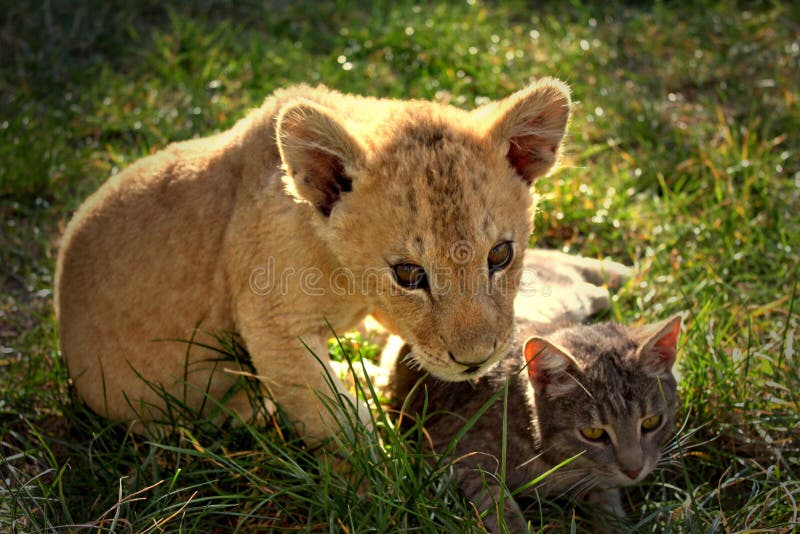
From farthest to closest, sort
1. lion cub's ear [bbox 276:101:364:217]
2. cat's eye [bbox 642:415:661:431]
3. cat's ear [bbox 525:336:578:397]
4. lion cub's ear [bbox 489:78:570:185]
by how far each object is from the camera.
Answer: cat's eye [bbox 642:415:661:431]
cat's ear [bbox 525:336:578:397]
lion cub's ear [bbox 489:78:570:185]
lion cub's ear [bbox 276:101:364:217]

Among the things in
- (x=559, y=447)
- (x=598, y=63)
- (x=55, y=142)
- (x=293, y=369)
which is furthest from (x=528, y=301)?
(x=55, y=142)

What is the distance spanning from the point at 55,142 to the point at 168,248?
2.78m

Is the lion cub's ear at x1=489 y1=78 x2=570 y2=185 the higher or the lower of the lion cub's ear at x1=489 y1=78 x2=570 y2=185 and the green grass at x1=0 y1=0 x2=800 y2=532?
the higher

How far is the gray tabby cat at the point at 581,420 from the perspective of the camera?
165 inches

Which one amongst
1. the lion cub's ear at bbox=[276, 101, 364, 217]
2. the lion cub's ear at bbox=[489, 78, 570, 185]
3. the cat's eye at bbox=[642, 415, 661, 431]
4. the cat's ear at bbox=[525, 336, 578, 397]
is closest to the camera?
the lion cub's ear at bbox=[276, 101, 364, 217]

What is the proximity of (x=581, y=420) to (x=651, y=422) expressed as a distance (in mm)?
348

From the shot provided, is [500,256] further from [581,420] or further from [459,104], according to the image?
[459,104]

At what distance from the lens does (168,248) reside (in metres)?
4.47

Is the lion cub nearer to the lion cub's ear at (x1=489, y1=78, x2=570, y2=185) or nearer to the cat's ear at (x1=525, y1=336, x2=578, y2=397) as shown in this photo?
the lion cub's ear at (x1=489, y1=78, x2=570, y2=185)

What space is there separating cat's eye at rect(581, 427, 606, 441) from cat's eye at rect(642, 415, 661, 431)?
0.20 m

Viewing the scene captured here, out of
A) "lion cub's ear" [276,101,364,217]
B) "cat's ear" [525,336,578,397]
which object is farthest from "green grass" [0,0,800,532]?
"lion cub's ear" [276,101,364,217]

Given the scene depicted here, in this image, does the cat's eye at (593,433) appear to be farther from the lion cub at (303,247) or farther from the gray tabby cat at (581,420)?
the lion cub at (303,247)

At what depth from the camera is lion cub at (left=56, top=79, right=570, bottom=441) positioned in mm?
3822

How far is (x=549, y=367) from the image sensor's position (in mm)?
4258
